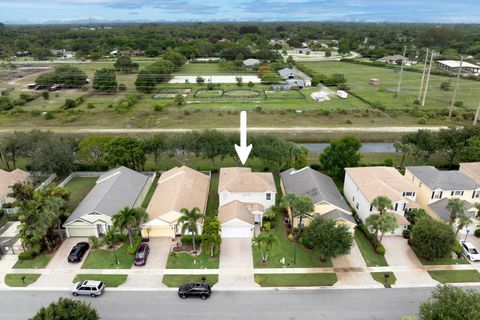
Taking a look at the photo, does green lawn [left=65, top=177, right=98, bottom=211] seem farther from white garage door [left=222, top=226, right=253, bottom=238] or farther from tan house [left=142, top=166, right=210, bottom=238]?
white garage door [left=222, top=226, right=253, bottom=238]

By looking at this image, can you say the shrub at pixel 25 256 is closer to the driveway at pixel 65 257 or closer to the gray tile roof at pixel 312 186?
the driveway at pixel 65 257

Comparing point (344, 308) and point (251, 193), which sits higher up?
point (251, 193)

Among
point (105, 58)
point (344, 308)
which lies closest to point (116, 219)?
point (344, 308)

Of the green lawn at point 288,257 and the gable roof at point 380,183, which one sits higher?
the gable roof at point 380,183

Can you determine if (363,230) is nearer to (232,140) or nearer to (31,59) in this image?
(232,140)

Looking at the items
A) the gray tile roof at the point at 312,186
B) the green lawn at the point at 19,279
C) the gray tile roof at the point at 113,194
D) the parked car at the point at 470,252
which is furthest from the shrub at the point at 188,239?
the parked car at the point at 470,252
